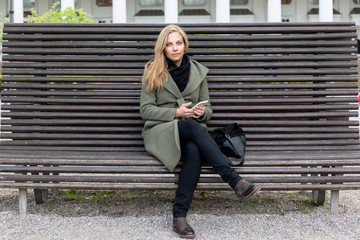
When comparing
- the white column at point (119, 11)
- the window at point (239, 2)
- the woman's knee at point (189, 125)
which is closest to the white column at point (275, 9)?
the window at point (239, 2)

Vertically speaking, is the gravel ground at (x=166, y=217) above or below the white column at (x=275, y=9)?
below

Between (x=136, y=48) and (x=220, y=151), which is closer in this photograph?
(x=220, y=151)

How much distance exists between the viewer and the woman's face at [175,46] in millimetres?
3584

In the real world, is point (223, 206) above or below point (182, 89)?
below

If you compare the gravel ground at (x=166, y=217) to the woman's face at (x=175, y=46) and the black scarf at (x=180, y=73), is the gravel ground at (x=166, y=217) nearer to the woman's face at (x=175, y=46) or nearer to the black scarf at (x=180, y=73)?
the black scarf at (x=180, y=73)

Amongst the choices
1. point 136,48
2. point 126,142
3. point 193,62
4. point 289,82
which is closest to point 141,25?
point 136,48

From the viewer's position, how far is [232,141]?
11.1 feet

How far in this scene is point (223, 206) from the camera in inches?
153

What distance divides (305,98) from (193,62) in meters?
1.00

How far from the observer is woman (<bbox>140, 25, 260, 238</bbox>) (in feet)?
10.4

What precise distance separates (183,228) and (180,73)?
1244 millimetres

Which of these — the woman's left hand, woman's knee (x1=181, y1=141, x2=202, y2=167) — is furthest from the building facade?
woman's knee (x1=181, y1=141, x2=202, y2=167)

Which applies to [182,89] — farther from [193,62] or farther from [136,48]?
[136,48]

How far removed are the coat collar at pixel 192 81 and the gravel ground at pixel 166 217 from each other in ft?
3.13
